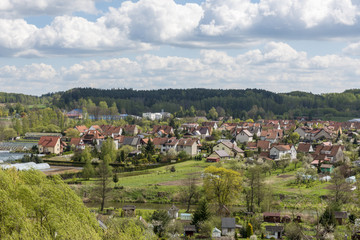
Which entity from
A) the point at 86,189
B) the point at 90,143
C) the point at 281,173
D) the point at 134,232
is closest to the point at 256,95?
the point at 90,143

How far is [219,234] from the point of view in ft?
94.7

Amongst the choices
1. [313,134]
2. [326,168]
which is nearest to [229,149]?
[326,168]

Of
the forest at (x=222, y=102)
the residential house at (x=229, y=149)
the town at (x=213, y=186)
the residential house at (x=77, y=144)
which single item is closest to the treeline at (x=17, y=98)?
the forest at (x=222, y=102)

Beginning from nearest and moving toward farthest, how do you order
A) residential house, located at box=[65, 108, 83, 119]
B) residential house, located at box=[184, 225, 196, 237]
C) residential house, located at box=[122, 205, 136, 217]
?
residential house, located at box=[184, 225, 196, 237] < residential house, located at box=[122, 205, 136, 217] < residential house, located at box=[65, 108, 83, 119]

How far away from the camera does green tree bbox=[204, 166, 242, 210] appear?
36406mm

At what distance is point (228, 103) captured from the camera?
516 ft

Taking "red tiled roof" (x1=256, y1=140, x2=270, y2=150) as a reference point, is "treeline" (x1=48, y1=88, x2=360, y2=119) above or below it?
above

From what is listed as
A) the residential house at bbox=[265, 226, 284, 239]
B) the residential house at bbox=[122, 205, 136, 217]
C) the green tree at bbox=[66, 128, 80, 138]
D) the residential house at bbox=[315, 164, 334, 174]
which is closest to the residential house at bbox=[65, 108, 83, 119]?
the green tree at bbox=[66, 128, 80, 138]

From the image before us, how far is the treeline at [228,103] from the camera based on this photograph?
5497 inches

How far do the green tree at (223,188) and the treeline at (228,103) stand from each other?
3776 inches

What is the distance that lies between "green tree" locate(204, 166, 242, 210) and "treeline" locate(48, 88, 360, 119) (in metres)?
95.9

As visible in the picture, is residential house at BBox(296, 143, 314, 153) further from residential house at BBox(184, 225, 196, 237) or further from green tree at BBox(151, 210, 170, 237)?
residential house at BBox(184, 225, 196, 237)

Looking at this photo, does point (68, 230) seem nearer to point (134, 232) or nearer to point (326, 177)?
point (134, 232)

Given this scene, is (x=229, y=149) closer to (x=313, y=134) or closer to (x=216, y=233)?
(x=313, y=134)
